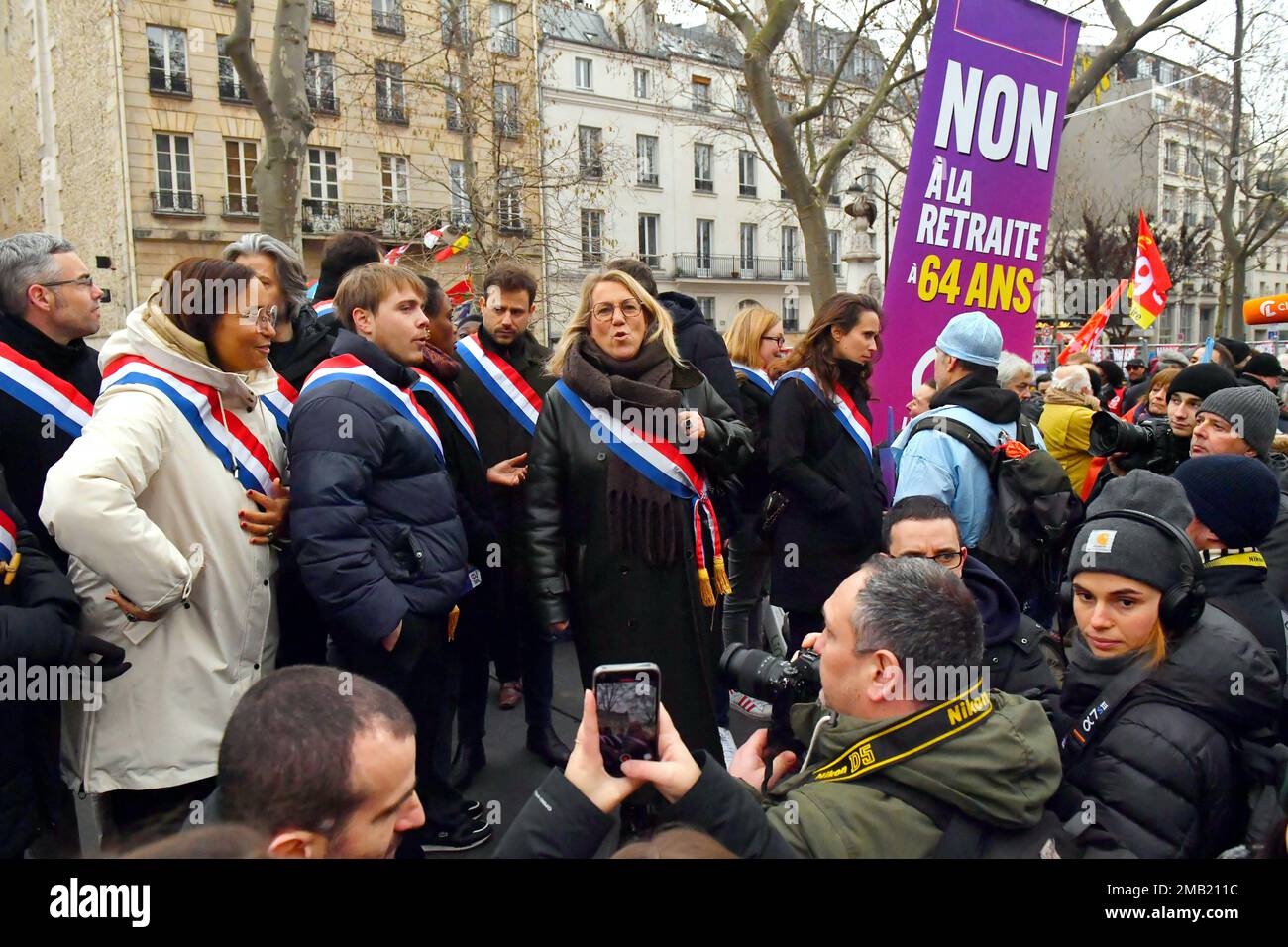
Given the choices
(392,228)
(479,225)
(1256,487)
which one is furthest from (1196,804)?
(392,228)

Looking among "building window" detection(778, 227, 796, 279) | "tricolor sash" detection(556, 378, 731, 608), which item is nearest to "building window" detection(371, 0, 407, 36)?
"building window" detection(778, 227, 796, 279)

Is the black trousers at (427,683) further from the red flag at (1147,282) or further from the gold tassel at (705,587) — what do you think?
the red flag at (1147,282)

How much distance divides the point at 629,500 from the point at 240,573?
1.27 metres

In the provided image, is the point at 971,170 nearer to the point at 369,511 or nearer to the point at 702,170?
the point at 369,511

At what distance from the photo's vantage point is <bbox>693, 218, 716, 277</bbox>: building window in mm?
45750

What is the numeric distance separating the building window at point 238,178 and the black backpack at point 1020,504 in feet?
96.6

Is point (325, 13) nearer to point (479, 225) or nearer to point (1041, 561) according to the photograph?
point (479, 225)

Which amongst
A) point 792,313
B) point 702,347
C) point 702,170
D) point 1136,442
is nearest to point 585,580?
point 702,347

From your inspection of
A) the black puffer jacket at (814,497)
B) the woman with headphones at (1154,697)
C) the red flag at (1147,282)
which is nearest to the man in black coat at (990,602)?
the woman with headphones at (1154,697)

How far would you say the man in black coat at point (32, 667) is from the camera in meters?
2.22

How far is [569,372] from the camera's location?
3.39 m

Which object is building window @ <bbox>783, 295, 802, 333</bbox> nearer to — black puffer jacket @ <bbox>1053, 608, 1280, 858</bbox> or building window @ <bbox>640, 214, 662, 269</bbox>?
building window @ <bbox>640, 214, 662, 269</bbox>

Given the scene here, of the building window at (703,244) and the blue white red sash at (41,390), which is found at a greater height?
the building window at (703,244)

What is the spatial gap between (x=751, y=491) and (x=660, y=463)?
143 centimetres
